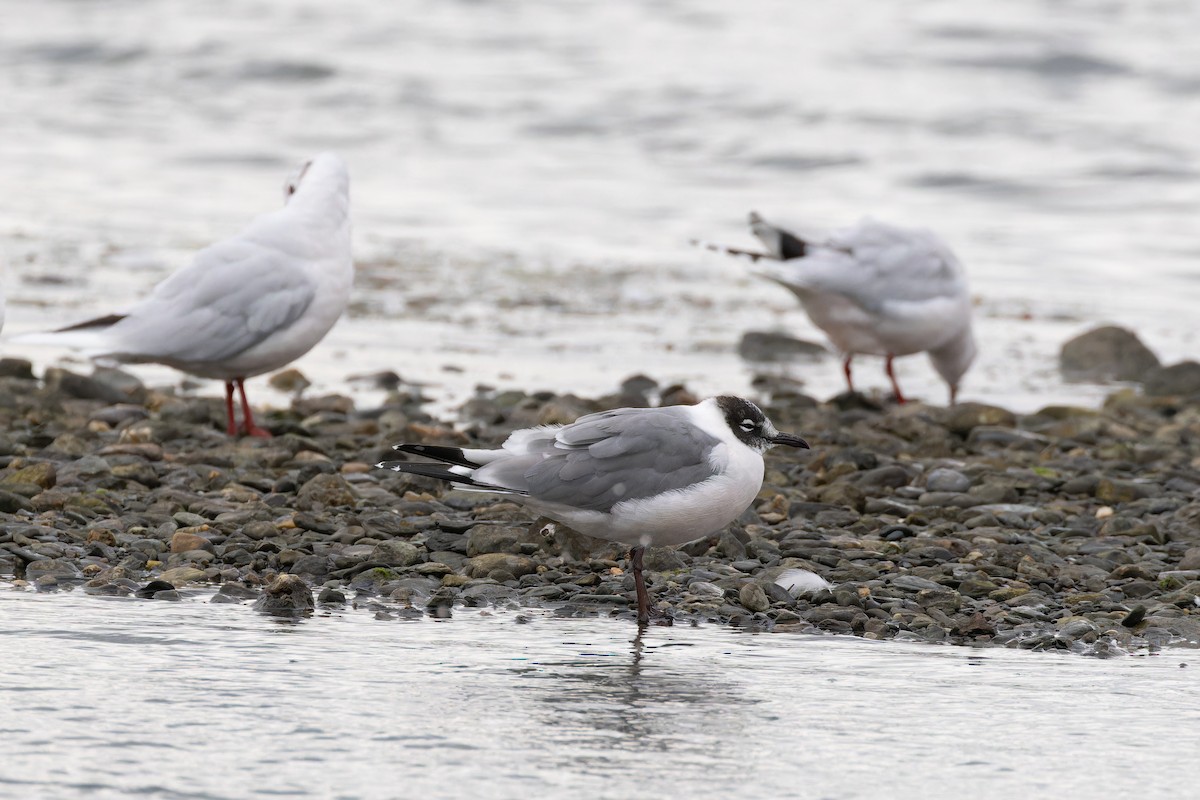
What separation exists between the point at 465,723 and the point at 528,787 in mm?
481

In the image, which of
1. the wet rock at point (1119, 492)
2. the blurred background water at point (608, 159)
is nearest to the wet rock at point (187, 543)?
the wet rock at point (1119, 492)

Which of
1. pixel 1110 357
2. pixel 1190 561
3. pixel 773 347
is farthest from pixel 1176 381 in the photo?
pixel 1190 561

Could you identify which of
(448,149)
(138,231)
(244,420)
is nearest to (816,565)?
(244,420)

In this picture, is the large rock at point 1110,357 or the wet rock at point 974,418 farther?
the large rock at point 1110,357

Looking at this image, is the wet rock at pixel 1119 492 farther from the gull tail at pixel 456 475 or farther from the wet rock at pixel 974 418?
the gull tail at pixel 456 475

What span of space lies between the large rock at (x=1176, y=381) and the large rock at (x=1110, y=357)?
0.58m

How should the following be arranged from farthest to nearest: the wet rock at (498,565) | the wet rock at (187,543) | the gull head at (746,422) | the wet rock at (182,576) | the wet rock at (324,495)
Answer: the wet rock at (324,495) → the wet rock at (187,543) → the wet rock at (498,565) → the gull head at (746,422) → the wet rock at (182,576)

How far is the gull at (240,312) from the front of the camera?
770cm

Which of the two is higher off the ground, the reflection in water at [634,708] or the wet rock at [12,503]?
the wet rock at [12,503]

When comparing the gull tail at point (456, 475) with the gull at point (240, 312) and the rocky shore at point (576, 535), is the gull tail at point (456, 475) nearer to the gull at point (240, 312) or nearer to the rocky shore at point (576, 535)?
the rocky shore at point (576, 535)

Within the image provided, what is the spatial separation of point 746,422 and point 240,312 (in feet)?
10.6

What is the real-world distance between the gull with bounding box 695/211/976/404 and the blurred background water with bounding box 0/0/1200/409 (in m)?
0.43

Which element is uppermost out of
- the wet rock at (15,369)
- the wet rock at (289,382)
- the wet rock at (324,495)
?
the wet rock at (15,369)

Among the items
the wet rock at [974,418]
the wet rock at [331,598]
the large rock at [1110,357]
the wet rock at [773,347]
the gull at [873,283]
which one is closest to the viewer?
the wet rock at [331,598]
